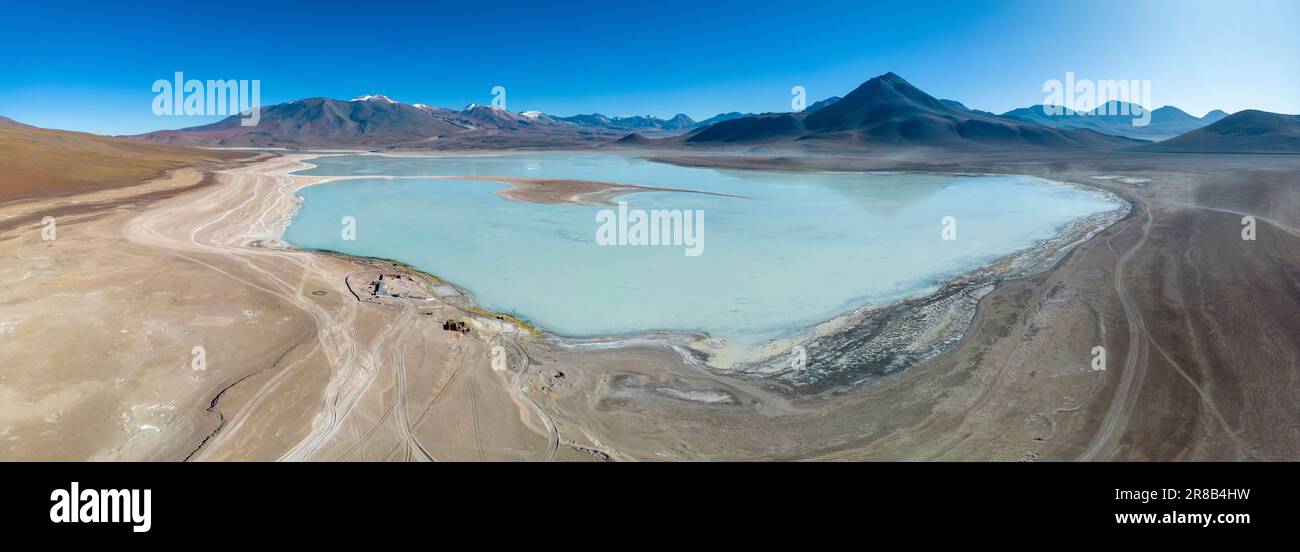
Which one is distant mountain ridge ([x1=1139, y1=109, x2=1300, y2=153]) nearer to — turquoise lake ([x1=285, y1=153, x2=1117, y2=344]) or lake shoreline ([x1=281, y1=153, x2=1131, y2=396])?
turquoise lake ([x1=285, y1=153, x2=1117, y2=344])

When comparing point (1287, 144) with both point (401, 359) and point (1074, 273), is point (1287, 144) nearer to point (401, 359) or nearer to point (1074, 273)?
point (1074, 273)

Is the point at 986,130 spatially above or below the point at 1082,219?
above

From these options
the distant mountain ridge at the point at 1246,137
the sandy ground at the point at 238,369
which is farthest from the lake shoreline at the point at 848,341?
the distant mountain ridge at the point at 1246,137

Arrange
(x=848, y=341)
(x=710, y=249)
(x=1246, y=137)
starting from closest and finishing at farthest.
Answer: (x=848, y=341) → (x=710, y=249) → (x=1246, y=137)

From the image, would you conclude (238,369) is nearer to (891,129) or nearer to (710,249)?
(710,249)

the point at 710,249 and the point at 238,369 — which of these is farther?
the point at 710,249

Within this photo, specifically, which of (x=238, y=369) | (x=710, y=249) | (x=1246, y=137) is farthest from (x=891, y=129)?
(x=238, y=369)
